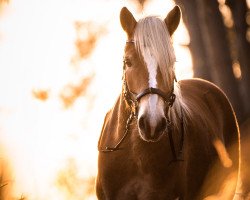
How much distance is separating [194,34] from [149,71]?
10.6m

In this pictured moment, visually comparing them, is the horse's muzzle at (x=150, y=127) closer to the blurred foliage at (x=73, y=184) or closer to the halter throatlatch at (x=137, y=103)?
the halter throatlatch at (x=137, y=103)

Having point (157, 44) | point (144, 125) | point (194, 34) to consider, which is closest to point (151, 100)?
point (144, 125)

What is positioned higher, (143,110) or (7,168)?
(143,110)

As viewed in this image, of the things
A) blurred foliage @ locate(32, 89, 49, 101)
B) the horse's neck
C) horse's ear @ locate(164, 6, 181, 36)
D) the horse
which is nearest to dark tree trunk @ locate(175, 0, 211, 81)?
blurred foliage @ locate(32, 89, 49, 101)

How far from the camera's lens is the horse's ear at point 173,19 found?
18.2 feet

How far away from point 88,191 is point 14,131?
297 centimetres

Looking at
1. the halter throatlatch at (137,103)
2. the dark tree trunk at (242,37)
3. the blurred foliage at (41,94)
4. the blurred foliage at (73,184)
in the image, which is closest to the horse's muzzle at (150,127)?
the halter throatlatch at (137,103)

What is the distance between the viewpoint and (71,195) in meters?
10.3

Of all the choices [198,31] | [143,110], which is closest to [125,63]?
[143,110]

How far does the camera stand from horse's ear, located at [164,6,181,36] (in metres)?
5.55

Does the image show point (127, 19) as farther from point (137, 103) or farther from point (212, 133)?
point (212, 133)

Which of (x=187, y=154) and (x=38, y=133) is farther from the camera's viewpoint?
(x=38, y=133)

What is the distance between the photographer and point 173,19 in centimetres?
557

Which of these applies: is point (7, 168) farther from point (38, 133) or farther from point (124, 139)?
point (124, 139)
